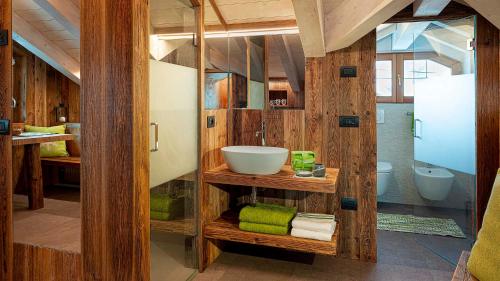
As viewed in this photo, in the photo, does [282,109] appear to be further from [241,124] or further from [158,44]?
[158,44]

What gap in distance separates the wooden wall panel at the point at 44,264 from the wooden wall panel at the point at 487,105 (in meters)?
2.81

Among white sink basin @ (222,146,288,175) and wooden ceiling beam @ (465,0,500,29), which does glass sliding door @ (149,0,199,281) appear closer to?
white sink basin @ (222,146,288,175)

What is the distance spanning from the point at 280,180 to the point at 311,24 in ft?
3.47

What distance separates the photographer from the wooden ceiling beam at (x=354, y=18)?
1894mm

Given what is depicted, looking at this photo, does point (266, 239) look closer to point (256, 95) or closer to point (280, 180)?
point (280, 180)

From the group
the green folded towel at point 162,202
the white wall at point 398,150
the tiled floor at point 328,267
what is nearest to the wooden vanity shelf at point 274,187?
the tiled floor at point 328,267

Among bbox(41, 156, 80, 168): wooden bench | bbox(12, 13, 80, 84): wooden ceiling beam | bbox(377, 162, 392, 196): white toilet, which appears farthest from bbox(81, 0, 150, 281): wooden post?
bbox(377, 162, 392, 196): white toilet

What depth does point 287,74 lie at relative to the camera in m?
2.96

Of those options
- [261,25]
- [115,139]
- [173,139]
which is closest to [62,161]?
[173,139]

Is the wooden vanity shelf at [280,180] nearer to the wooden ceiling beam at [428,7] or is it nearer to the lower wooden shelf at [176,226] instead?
the lower wooden shelf at [176,226]

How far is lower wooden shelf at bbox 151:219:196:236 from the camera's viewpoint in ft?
6.36

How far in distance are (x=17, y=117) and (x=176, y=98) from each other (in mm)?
2844

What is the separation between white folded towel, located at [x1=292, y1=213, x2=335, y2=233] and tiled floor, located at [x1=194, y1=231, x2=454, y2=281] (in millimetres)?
388

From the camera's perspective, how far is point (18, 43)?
370 centimetres
